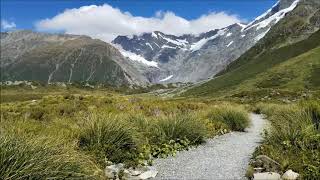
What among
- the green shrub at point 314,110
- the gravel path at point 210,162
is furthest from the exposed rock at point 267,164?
the green shrub at point 314,110

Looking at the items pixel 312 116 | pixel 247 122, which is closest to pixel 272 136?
pixel 312 116

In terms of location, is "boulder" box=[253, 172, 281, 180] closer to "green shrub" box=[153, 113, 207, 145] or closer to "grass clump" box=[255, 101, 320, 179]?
"grass clump" box=[255, 101, 320, 179]

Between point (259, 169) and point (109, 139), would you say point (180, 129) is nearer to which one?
point (109, 139)

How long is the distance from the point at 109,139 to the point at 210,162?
368cm

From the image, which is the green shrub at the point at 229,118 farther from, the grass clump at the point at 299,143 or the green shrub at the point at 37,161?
the green shrub at the point at 37,161

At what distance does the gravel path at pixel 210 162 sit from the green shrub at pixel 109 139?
3.69ft

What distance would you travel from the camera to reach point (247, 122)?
30.4m

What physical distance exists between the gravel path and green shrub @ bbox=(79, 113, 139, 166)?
112cm

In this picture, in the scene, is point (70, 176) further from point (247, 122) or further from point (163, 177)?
point (247, 122)

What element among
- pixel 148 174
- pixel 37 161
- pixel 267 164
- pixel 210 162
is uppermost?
pixel 37 161

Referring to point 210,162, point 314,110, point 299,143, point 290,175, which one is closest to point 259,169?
point 290,175

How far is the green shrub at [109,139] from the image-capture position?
1491 cm

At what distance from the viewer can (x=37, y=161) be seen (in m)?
9.31

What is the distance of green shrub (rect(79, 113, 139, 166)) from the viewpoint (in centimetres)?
1491
